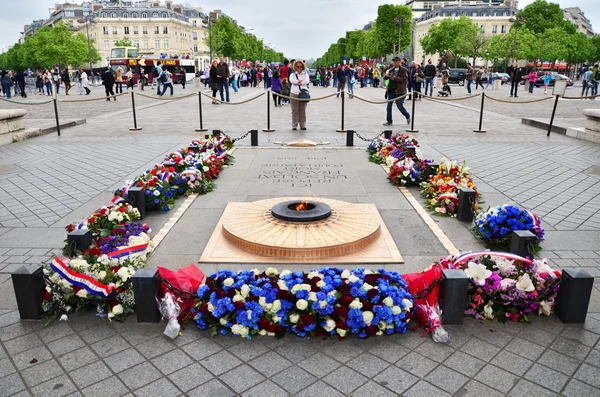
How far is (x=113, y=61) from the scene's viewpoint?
46.2 metres

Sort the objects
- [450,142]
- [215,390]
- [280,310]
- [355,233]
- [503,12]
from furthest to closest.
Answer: [503,12], [450,142], [355,233], [280,310], [215,390]

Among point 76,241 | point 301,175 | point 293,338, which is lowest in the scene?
point 293,338

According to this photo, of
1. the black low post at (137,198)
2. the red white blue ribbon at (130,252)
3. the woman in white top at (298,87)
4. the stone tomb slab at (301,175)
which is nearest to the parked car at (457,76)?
the woman in white top at (298,87)

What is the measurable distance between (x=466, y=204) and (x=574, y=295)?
2.46 metres

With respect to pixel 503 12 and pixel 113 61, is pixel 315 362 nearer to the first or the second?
pixel 113 61

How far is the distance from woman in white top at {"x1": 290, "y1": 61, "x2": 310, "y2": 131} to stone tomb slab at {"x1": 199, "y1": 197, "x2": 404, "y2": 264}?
832 cm

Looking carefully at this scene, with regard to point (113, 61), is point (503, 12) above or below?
above

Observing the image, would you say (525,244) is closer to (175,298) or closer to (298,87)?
(175,298)

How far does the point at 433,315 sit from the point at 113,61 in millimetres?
47929

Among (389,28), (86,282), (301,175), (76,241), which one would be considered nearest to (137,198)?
(76,241)

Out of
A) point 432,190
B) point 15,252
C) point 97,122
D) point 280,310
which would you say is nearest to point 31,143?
point 97,122

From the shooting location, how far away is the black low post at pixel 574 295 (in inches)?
147

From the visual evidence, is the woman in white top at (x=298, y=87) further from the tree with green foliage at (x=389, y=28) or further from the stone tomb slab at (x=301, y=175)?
the tree with green foliage at (x=389, y=28)

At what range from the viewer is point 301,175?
8.45m
